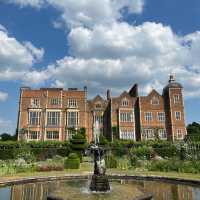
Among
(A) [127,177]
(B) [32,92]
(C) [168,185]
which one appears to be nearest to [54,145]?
(B) [32,92]

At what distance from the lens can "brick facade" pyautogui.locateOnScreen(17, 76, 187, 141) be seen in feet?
142

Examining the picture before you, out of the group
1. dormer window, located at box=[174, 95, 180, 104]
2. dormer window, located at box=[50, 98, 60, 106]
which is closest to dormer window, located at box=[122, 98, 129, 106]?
dormer window, located at box=[174, 95, 180, 104]

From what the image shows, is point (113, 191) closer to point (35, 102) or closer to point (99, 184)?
point (99, 184)

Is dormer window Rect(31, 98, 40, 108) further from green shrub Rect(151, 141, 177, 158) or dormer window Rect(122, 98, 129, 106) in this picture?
green shrub Rect(151, 141, 177, 158)

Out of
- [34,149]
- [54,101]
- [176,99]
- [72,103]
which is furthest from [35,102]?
[176,99]

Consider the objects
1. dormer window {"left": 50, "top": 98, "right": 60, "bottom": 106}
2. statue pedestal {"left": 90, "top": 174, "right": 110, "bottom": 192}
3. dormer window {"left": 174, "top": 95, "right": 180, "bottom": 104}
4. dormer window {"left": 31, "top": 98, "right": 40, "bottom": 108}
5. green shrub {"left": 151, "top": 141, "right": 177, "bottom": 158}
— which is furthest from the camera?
dormer window {"left": 174, "top": 95, "right": 180, "bottom": 104}

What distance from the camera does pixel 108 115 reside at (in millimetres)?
46906

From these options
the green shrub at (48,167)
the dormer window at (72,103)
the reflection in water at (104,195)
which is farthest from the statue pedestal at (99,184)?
the dormer window at (72,103)

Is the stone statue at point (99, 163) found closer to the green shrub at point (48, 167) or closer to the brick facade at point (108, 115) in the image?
the green shrub at point (48, 167)

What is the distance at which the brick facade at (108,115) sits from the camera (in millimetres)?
43375

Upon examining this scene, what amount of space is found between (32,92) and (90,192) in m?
36.5

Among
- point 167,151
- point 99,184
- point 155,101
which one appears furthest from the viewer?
point 155,101

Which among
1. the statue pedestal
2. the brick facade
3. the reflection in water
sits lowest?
the reflection in water

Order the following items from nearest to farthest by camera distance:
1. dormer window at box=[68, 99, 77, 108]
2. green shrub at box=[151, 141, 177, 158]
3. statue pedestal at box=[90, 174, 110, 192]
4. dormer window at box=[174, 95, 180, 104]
A: statue pedestal at box=[90, 174, 110, 192] < green shrub at box=[151, 141, 177, 158] < dormer window at box=[68, 99, 77, 108] < dormer window at box=[174, 95, 180, 104]
